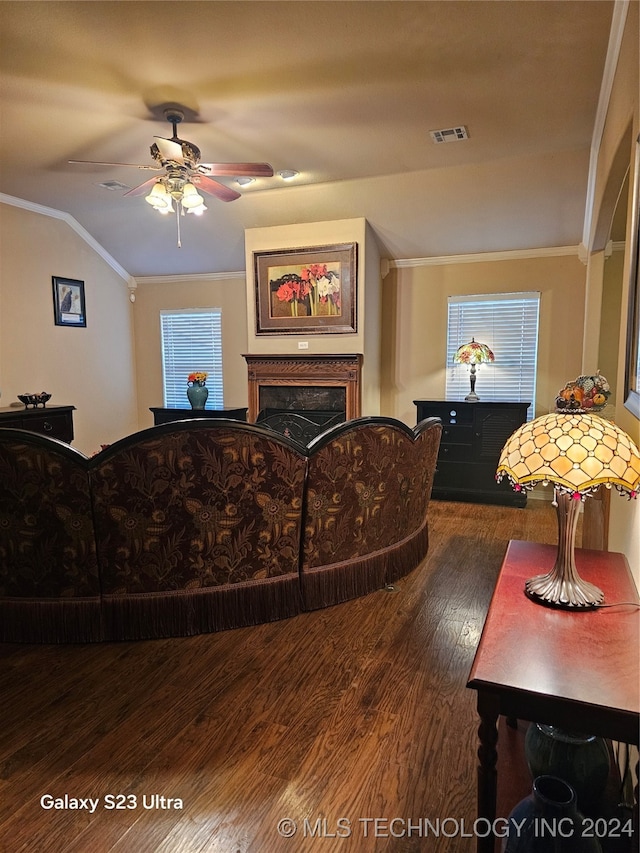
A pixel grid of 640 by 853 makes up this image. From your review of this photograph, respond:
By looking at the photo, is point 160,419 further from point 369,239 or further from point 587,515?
point 587,515

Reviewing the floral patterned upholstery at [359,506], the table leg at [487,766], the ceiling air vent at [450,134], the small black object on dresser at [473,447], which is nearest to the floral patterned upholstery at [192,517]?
the floral patterned upholstery at [359,506]

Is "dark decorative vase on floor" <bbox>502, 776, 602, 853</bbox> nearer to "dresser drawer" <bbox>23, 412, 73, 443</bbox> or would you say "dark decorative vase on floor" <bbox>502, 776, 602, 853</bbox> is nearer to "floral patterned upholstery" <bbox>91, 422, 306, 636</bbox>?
"floral patterned upholstery" <bbox>91, 422, 306, 636</bbox>

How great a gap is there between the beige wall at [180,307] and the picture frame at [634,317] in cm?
528

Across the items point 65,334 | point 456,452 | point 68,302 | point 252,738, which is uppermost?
point 68,302

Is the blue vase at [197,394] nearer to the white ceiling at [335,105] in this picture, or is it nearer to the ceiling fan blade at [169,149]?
the white ceiling at [335,105]

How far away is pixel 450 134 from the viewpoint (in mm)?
3734

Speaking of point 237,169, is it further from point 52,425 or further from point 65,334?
point 65,334

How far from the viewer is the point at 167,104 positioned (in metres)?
3.33

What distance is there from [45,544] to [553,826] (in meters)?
2.29

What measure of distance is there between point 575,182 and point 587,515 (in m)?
2.99

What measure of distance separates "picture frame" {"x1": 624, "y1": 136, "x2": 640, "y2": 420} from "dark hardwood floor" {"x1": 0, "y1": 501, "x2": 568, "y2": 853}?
1.37 meters

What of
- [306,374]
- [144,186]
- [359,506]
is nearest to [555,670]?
[359,506]

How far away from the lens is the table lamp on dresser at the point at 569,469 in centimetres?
131

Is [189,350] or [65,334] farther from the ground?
[65,334]
